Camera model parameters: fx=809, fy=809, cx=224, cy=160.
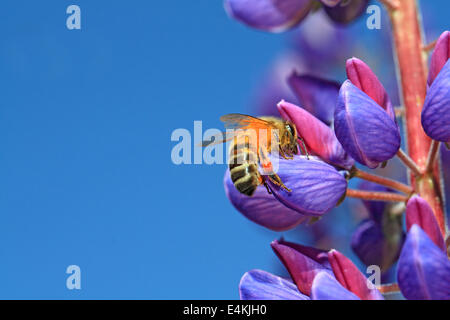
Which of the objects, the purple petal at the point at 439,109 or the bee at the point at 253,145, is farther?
the bee at the point at 253,145

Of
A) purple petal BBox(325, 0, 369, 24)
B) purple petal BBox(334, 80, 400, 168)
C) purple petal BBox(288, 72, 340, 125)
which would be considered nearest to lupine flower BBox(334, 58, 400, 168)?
purple petal BBox(334, 80, 400, 168)

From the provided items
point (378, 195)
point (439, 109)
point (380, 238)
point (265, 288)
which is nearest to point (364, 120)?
point (439, 109)

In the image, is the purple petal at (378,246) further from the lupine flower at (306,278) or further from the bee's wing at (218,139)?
the bee's wing at (218,139)

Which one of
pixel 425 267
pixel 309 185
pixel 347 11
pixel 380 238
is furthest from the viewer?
pixel 347 11

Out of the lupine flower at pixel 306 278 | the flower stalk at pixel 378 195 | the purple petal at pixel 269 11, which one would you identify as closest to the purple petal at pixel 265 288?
the lupine flower at pixel 306 278

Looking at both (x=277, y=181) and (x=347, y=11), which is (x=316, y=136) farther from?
(x=347, y=11)

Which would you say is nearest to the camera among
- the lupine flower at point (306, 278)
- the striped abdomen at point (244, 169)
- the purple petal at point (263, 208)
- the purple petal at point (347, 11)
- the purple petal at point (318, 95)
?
the lupine flower at point (306, 278)
